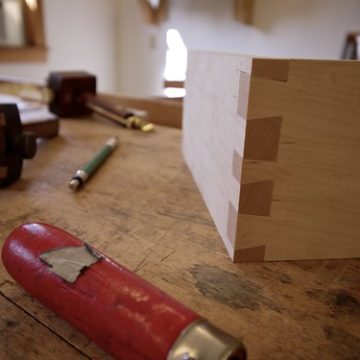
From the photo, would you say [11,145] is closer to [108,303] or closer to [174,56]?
[108,303]

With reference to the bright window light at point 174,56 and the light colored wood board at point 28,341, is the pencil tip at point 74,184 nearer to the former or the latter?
the light colored wood board at point 28,341

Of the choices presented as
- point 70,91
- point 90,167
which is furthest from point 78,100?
point 90,167

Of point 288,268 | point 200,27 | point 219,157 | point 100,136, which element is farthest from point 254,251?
point 200,27

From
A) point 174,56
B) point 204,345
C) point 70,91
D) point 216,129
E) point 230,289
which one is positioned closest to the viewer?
point 204,345

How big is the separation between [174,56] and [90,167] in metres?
2.57

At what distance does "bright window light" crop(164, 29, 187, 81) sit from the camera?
117 inches

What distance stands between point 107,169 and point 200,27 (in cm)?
236

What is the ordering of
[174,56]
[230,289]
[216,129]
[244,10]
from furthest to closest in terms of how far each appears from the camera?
[174,56] → [244,10] → [216,129] → [230,289]

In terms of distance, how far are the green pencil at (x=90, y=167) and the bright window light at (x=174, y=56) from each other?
224cm

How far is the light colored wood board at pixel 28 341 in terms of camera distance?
1.00ft

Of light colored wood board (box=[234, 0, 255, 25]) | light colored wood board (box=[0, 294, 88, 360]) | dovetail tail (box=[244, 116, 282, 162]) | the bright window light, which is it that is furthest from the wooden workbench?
the bright window light

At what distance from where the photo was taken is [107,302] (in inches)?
10.9

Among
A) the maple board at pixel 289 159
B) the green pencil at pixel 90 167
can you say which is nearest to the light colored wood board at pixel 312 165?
the maple board at pixel 289 159

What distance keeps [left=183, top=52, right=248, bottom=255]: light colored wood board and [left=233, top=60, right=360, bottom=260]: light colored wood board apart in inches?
1.5
